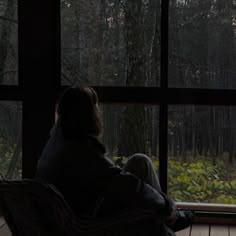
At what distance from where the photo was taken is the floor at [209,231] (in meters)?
3.25

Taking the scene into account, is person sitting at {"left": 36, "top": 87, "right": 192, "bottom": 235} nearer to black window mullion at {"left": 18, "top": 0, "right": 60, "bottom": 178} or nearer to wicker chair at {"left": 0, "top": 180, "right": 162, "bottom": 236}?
wicker chair at {"left": 0, "top": 180, "right": 162, "bottom": 236}

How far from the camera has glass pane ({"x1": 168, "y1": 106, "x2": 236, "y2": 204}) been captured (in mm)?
3453

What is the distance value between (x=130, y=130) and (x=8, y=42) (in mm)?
1047

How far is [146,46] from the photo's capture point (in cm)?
344

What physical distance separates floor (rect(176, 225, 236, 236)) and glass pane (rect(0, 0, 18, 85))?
5.06 ft

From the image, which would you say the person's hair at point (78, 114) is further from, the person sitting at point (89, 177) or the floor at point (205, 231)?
the floor at point (205, 231)

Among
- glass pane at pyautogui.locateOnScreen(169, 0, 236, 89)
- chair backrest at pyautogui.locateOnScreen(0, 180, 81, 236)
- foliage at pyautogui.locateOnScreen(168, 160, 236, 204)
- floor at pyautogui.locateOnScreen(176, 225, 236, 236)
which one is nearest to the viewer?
chair backrest at pyautogui.locateOnScreen(0, 180, 81, 236)

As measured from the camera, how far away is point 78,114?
7.36 ft

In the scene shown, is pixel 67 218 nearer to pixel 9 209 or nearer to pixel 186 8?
pixel 9 209

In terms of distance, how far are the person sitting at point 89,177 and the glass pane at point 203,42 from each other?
135 cm

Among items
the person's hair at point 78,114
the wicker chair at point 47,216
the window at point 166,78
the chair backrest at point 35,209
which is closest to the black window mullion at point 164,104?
the window at point 166,78

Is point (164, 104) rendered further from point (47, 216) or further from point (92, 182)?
point (47, 216)

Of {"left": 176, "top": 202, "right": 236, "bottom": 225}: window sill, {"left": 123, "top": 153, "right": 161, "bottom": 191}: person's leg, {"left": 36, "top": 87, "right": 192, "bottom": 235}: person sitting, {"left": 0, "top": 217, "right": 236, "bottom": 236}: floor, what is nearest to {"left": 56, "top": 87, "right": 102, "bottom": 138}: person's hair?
{"left": 36, "top": 87, "right": 192, "bottom": 235}: person sitting

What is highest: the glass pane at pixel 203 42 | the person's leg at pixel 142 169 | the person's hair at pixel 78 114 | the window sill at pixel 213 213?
the glass pane at pixel 203 42
